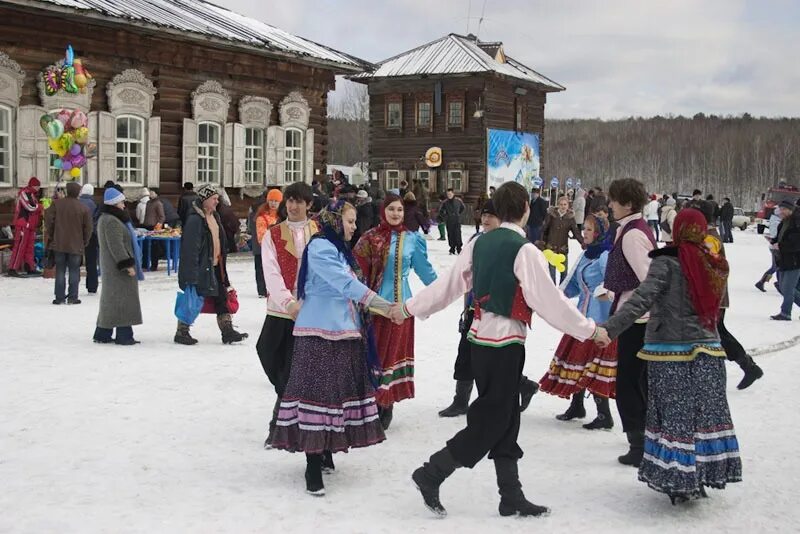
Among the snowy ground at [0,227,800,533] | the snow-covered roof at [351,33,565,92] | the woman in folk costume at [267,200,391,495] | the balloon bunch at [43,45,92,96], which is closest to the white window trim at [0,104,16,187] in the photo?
the balloon bunch at [43,45,92,96]

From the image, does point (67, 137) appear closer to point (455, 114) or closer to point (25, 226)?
point (25, 226)

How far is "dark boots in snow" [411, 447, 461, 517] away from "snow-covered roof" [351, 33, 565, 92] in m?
30.0

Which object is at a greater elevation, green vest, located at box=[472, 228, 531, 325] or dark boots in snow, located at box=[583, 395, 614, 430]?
green vest, located at box=[472, 228, 531, 325]

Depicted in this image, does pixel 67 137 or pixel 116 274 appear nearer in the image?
pixel 116 274

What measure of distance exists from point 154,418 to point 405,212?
90.3 inches

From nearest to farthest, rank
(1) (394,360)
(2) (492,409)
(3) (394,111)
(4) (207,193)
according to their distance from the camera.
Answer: (2) (492,409) < (1) (394,360) < (4) (207,193) < (3) (394,111)

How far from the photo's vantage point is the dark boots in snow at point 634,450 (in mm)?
5660

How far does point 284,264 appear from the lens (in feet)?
19.1

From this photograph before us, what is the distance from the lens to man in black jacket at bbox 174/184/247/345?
30.5 feet

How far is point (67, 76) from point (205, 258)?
24.7ft

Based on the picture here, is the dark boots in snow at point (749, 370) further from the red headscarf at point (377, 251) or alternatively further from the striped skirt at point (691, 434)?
the red headscarf at point (377, 251)

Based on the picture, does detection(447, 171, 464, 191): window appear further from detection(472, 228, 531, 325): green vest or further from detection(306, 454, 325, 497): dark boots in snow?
detection(472, 228, 531, 325): green vest

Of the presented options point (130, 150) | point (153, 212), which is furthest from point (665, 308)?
point (130, 150)

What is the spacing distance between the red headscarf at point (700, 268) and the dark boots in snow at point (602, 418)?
1.73 m
